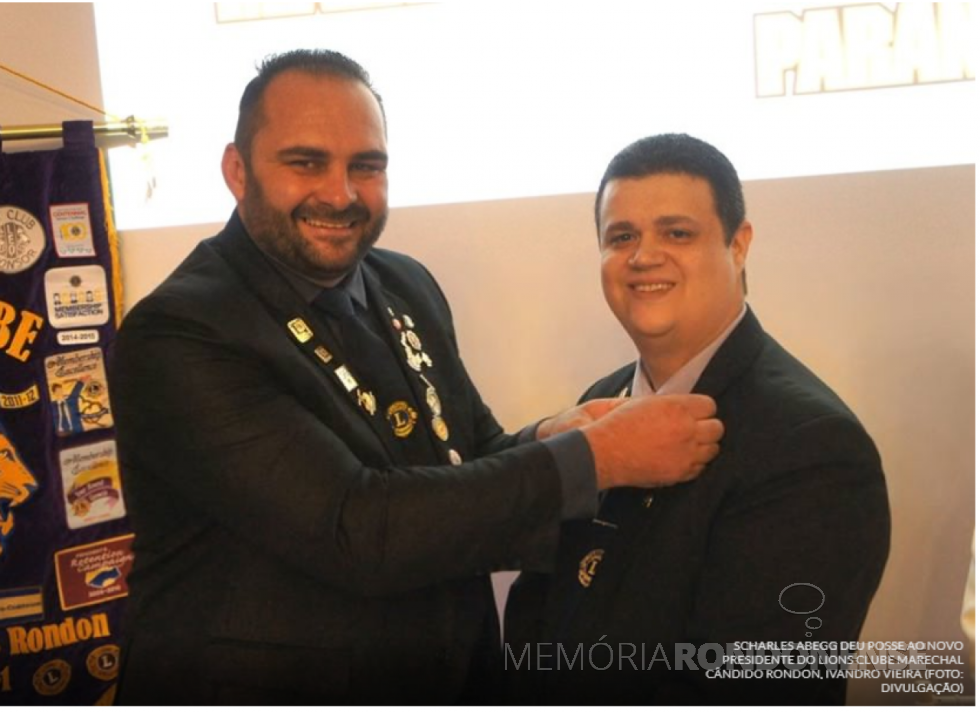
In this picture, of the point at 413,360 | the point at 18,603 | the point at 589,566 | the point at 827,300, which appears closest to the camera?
the point at 589,566

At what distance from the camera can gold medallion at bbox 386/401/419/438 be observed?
1.79m

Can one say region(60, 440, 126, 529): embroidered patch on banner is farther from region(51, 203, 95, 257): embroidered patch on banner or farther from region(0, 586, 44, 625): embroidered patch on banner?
region(51, 203, 95, 257): embroidered patch on banner

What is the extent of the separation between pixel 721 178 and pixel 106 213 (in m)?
1.77

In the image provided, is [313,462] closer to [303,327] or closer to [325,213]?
[303,327]

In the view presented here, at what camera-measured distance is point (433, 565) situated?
5.07ft

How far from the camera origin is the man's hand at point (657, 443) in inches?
62.0

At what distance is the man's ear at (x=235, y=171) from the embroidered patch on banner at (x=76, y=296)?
1049mm

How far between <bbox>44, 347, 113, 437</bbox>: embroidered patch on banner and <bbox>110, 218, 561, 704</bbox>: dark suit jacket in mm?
1156

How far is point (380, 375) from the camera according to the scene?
1807 millimetres

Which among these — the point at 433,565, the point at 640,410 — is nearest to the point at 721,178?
the point at 640,410

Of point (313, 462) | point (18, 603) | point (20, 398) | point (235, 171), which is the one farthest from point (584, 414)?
point (18, 603)

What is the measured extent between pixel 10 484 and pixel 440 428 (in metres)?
1.52

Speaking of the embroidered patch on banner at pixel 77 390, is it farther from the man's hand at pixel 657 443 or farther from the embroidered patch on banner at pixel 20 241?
the man's hand at pixel 657 443

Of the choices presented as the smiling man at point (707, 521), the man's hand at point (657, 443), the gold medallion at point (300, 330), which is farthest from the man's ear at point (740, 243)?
the gold medallion at point (300, 330)
